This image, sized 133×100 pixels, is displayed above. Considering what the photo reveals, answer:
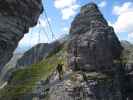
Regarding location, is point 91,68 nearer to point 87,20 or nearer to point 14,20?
point 87,20

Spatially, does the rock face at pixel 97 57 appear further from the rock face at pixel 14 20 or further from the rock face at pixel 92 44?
the rock face at pixel 14 20

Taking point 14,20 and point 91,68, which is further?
point 91,68

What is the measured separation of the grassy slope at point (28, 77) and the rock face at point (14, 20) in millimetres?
110297

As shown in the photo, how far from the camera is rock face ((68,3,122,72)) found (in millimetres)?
114375

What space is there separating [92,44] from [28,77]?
56.8 metres

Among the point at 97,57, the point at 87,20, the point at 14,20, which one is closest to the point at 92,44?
the point at 97,57

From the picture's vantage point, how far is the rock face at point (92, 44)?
114375mm

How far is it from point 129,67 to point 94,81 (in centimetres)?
2192

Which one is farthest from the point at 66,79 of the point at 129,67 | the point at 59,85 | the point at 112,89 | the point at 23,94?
the point at 23,94

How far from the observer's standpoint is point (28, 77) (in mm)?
162125

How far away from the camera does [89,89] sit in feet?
349

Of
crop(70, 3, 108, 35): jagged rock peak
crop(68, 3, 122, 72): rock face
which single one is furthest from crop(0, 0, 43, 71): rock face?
crop(70, 3, 108, 35): jagged rock peak

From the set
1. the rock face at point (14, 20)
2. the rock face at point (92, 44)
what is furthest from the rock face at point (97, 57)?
the rock face at point (14, 20)

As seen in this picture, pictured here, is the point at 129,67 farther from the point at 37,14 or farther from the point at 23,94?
the point at 37,14
